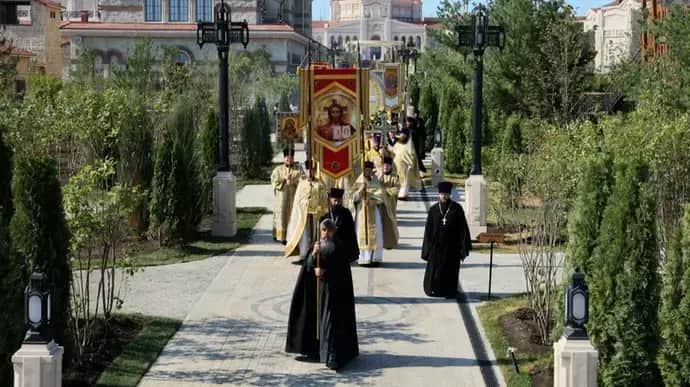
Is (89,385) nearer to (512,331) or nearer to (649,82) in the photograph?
(512,331)

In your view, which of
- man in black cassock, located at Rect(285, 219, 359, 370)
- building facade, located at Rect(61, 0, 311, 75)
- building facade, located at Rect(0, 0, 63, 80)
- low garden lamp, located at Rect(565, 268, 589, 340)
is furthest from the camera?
building facade, located at Rect(0, 0, 63, 80)

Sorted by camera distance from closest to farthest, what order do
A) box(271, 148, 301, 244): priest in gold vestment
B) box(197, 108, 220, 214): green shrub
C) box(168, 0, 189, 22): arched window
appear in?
box(271, 148, 301, 244): priest in gold vestment, box(197, 108, 220, 214): green shrub, box(168, 0, 189, 22): arched window

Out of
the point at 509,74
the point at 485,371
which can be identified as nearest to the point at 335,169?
the point at 485,371

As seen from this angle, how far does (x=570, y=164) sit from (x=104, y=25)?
56201 mm

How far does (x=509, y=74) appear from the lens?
32281 mm

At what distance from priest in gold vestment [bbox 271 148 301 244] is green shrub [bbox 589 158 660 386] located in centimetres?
840

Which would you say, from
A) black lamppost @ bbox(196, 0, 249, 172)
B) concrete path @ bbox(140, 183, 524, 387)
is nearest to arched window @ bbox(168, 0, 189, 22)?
black lamppost @ bbox(196, 0, 249, 172)

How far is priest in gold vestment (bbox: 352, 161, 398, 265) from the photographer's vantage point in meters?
15.8

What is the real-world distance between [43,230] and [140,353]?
184cm

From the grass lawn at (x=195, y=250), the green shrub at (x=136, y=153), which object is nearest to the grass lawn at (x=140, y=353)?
the grass lawn at (x=195, y=250)

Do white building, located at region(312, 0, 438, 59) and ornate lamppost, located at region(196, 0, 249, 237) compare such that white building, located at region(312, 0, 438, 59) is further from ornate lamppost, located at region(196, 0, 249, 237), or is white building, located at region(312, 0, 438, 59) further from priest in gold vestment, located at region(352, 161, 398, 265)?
priest in gold vestment, located at region(352, 161, 398, 265)

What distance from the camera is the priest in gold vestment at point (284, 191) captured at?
1728 centimetres

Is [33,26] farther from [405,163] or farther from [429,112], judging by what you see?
[405,163]

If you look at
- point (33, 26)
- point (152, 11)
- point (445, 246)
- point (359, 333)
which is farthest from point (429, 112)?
point (33, 26)
